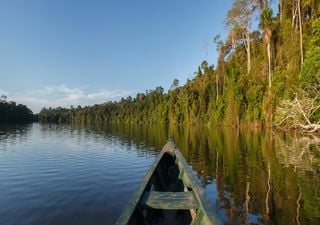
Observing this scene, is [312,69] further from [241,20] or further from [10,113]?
[10,113]

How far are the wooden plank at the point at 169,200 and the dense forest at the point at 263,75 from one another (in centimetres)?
2854

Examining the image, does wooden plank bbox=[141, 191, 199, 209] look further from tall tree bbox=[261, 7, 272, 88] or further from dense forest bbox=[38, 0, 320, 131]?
tall tree bbox=[261, 7, 272, 88]

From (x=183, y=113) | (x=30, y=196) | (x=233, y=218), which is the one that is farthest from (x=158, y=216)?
(x=183, y=113)

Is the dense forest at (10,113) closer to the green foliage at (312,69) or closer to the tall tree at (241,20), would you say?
the tall tree at (241,20)

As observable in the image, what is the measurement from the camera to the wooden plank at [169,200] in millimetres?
5371

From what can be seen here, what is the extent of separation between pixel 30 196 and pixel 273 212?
29.6 feet

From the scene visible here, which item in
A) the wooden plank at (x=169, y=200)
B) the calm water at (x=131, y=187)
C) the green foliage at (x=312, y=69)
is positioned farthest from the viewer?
the green foliage at (x=312, y=69)

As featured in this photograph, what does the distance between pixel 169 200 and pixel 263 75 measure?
55601mm

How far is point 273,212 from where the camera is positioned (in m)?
8.82

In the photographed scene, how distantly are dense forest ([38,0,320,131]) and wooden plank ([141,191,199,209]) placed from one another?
93.6ft

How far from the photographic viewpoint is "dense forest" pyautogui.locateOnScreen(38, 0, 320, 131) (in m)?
35.5

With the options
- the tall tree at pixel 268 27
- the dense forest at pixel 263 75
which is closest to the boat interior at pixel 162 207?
the dense forest at pixel 263 75

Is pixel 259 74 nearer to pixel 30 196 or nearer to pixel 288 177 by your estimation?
pixel 288 177

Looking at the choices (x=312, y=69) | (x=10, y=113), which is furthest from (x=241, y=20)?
(x=10, y=113)
